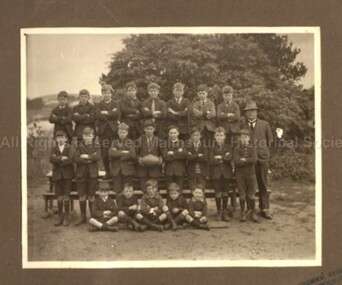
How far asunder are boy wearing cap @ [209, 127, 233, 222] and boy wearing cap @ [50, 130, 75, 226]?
0.82 metres

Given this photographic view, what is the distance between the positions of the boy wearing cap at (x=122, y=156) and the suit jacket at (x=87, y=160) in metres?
0.08

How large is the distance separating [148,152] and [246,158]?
57 cm

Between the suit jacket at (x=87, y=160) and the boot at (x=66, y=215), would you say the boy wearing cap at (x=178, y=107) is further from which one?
the boot at (x=66, y=215)

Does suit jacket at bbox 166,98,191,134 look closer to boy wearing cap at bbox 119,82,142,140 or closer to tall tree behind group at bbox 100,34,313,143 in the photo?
tall tree behind group at bbox 100,34,313,143

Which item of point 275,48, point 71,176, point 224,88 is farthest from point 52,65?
point 275,48

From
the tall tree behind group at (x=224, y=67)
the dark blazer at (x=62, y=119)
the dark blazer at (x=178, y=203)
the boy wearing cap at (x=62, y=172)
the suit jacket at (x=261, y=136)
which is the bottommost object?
the dark blazer at (x=178, y=203)

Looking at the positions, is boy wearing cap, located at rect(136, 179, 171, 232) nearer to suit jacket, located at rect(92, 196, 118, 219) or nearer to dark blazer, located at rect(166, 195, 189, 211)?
dark blazer, located at rect(166, 195, 189, 211)

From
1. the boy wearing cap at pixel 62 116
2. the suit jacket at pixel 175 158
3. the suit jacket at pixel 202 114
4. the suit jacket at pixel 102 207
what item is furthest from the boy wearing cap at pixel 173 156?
the boy wearing cap at pixel 62 116

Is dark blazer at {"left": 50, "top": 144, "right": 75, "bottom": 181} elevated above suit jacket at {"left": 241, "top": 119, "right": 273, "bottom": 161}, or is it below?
below

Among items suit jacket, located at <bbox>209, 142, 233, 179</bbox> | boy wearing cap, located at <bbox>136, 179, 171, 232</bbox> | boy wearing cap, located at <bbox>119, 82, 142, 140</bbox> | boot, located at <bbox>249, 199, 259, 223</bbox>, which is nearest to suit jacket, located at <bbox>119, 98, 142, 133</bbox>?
boy wearing cap, located at <bbox>119, 82, 142, 140</bbox>

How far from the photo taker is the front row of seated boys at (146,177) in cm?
243

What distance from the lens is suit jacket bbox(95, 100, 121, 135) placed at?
8.01ft

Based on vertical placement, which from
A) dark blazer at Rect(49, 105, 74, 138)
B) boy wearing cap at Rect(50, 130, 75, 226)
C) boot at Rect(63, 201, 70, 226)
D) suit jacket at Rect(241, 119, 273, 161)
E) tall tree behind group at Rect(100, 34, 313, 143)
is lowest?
boot at Rect(63, 201, 70, 226)
